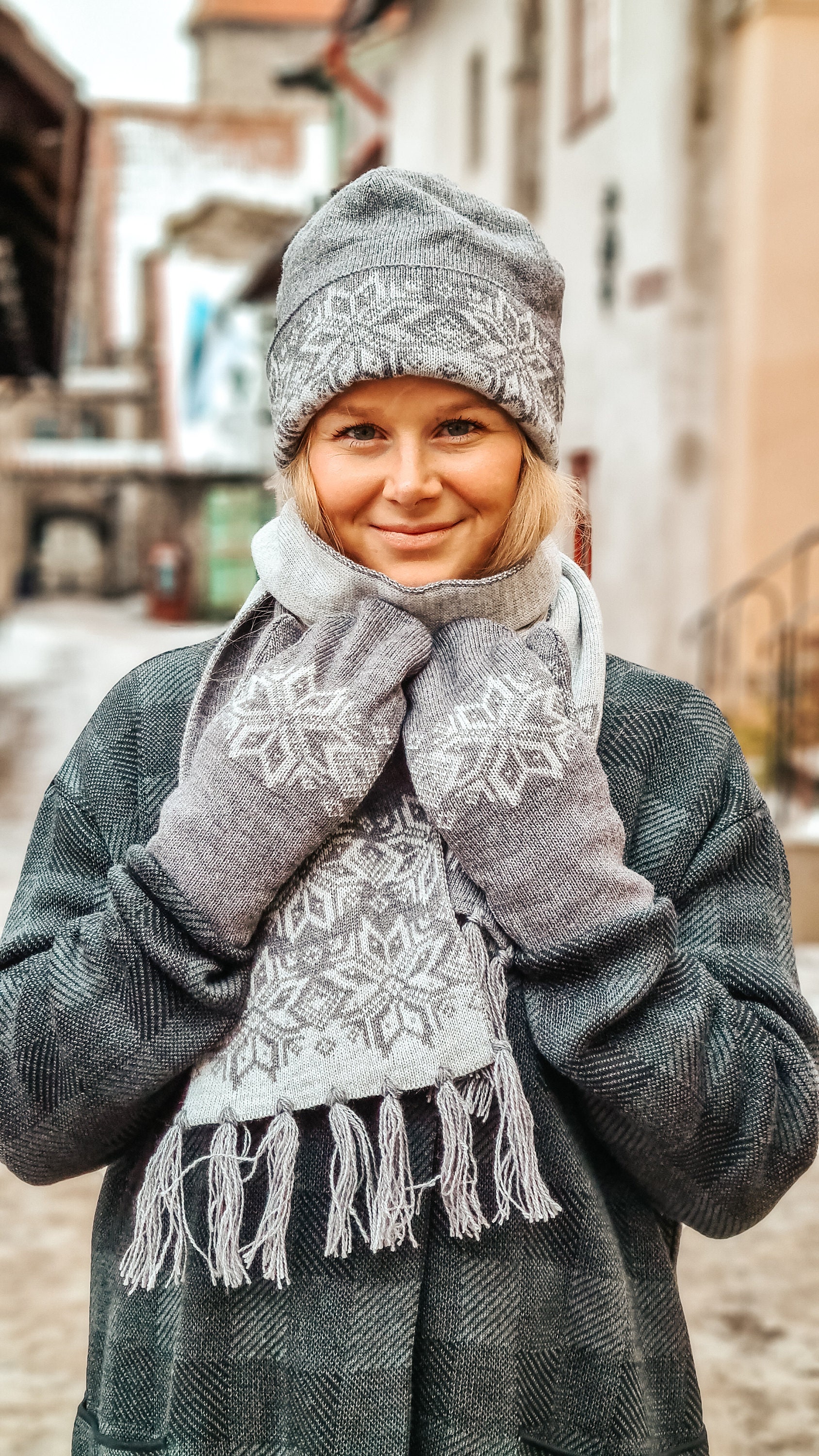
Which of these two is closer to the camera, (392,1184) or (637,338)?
(392,1184)

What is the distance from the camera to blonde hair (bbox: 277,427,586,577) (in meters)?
1.60

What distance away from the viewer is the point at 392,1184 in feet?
4.66

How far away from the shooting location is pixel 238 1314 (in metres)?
1.47

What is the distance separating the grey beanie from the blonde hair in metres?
0.05

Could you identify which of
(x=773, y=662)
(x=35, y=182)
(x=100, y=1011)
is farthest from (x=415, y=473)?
(x=773, y=662)

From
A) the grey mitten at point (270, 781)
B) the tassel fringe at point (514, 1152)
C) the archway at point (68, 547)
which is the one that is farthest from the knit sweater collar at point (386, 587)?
the archway at point (68, 547)

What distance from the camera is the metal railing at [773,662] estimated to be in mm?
6750

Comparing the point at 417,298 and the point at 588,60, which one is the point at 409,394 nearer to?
the point at 417,298

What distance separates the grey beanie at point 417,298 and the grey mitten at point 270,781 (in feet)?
1.04

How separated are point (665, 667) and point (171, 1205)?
305 inches

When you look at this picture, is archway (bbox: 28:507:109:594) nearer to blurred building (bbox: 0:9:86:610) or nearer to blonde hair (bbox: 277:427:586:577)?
blurred building (bbox: 0:9:86:610)

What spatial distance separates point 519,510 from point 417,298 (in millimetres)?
264

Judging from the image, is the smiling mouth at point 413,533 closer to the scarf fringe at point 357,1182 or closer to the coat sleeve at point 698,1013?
the coat sleeve at point 698,1013

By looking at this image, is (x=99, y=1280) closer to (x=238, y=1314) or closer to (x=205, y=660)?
(x=238, y=1314)
